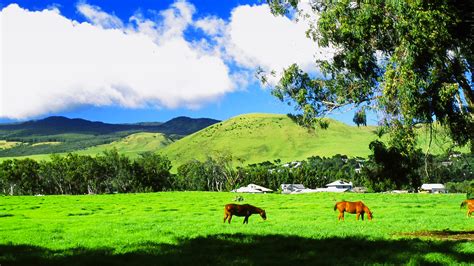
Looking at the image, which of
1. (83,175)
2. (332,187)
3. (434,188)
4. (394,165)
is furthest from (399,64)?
(434,188)

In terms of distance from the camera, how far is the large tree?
51.1 feet

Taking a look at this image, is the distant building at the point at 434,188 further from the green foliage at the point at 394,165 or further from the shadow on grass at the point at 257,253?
the shadow on grass at the point at 257,253

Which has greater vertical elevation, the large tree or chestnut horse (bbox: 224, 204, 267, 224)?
the large tree

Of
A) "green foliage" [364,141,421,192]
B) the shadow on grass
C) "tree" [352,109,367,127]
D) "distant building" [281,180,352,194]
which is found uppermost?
"tree" [352,109,367,127]

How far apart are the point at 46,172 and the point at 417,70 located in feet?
430

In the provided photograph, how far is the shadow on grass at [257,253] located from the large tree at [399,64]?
512 cm

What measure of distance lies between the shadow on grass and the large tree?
5.12 meters

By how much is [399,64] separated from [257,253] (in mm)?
8585

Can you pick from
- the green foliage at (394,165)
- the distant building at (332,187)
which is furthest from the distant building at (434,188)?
the green foliage at (394,165)

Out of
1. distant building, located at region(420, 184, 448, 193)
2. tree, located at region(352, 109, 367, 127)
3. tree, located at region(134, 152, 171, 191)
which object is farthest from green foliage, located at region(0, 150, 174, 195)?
tree, located at region(352, 109, 367, 127)

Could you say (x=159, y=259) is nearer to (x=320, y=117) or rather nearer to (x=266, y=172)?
(x=320, y=117)

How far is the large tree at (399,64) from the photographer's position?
15.6m

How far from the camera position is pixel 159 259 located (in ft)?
40.0

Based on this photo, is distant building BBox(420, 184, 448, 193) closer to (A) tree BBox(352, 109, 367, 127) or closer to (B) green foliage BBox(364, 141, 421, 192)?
(B) green foliage BBox(364, 141, 421, 192)
